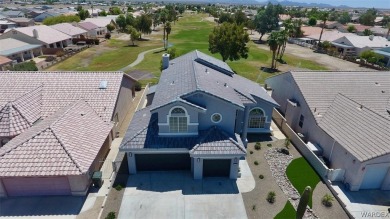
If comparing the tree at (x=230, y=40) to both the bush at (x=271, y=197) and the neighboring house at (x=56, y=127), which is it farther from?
the bush at (x=271, y=197)

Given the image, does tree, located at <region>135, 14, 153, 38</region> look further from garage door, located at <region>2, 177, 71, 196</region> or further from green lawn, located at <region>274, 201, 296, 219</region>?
green lawn, located at <region>274, 201, 296, 219</region>

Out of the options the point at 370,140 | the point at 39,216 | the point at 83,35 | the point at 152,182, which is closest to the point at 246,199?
the point at 152,182

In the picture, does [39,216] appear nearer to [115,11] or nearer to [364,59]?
[364,59]


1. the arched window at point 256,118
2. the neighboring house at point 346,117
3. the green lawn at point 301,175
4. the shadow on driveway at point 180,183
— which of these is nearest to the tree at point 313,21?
the neighboring house at point 346,117

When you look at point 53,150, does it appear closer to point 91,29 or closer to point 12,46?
point 12,46

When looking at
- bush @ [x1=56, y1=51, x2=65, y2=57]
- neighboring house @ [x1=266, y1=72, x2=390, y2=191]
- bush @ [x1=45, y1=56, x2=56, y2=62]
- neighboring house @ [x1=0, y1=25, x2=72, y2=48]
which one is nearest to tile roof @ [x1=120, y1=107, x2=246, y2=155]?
neighboring house @ [x1=266, y1=72, x2=390, y2=191]

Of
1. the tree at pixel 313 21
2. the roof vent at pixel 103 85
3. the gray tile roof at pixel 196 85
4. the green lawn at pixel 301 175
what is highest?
the tree at pixel 313 21
